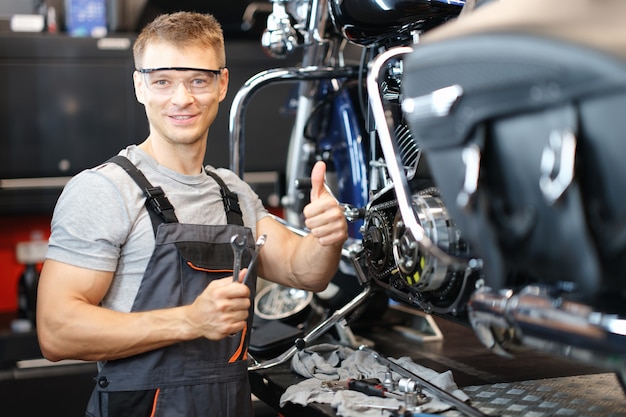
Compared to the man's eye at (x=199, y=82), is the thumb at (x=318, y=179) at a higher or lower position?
lower

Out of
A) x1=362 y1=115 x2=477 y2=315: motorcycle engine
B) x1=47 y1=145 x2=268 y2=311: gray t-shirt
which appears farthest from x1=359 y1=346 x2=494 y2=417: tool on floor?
x1=47 y1=145 x2=268 y2=311: gray t-shirt

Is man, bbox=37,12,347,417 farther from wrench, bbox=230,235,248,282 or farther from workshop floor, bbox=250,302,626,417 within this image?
workshop floor, bbox=250,302,626,417

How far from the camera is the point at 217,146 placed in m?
4.54

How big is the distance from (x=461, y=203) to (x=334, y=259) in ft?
2.79

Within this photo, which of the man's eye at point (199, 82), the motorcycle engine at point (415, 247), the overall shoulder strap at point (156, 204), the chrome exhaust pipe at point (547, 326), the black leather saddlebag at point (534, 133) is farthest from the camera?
the man's eye at point (199, 82)

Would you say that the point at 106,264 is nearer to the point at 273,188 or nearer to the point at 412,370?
the point at 412,370

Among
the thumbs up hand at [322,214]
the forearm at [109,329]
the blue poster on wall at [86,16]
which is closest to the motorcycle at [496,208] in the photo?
the thumbs up hand at [322,214]

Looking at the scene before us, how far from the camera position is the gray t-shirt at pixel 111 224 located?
1.83 metres

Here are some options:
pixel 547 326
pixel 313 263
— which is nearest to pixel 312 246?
pixel 313 263

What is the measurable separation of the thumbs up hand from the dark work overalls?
0.66 ft

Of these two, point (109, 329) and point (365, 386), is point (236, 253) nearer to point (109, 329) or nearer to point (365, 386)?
point (109, 329)

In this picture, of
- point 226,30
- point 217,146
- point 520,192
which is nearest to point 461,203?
point 520,192

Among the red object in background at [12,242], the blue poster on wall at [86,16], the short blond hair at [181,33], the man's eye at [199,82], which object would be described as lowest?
Answer: the red object in background at [12,242]

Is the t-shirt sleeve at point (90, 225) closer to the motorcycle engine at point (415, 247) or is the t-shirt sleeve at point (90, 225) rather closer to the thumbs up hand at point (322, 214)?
the thumbs up hand at point (322, 214)
